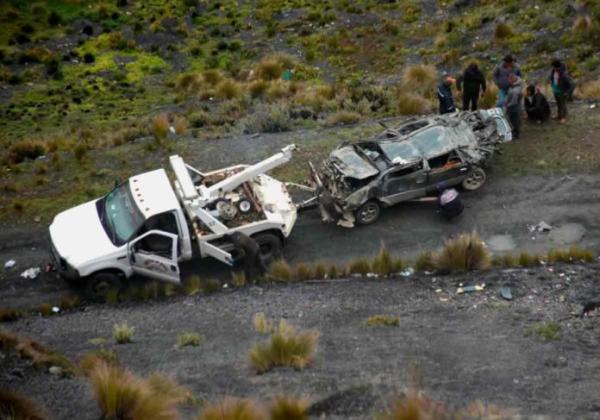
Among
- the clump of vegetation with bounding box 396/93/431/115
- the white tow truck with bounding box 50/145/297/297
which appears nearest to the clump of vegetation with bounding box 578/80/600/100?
the clump of vegetation with bounding box 396/93/431/115

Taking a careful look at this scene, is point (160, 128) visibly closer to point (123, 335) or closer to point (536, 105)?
point (123, 335)

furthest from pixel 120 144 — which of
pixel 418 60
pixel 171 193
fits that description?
pixel 418 60

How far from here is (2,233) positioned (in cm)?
1591

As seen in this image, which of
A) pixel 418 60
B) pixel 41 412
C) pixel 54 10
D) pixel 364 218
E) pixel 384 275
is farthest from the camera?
pixel 54 10

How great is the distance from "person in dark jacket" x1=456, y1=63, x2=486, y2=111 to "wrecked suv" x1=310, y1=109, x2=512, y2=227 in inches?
81.3

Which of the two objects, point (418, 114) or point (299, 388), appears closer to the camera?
point (299, 388)

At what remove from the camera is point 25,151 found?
1984cm

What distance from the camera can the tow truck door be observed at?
13.4m

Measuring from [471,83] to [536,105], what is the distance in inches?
60.9

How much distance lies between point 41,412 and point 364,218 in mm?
7710

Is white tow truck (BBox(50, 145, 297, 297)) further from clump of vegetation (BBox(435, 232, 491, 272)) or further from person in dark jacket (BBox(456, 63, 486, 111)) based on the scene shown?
person in dark jacket (BBox(456, 63, 486, 111))

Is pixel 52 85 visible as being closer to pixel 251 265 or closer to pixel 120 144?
pixel 120 144

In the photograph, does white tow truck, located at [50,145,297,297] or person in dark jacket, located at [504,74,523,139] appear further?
person in dark jacket, located at [504,74,523,139]

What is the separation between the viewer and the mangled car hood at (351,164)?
15.0m
